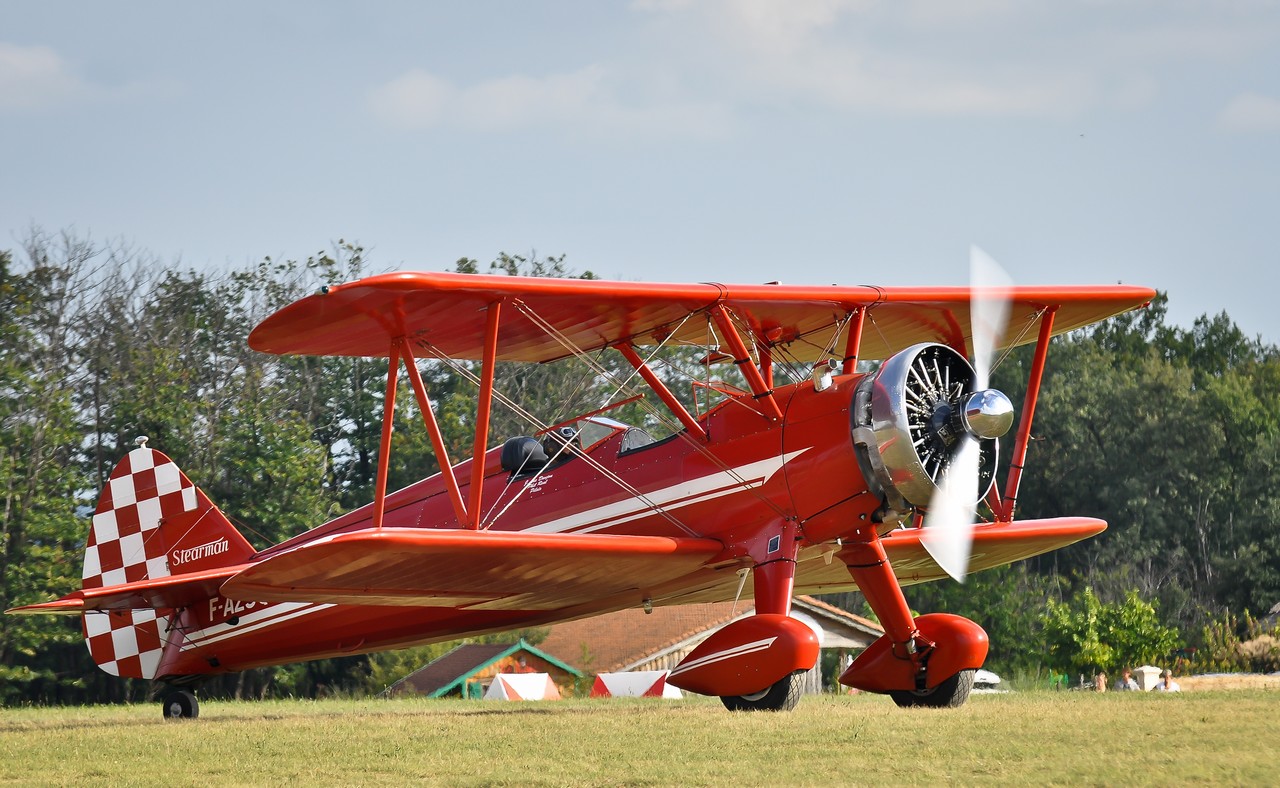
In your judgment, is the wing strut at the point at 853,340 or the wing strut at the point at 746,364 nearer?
the wing strut at the point at 746,364

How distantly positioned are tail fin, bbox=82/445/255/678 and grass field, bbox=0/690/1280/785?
2.54 m

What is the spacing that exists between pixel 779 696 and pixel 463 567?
2656mm

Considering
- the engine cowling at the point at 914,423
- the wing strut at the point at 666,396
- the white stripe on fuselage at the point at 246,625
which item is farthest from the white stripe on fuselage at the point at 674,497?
the white stripe on fuselage at the point at 246,625

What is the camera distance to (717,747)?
25.8ft

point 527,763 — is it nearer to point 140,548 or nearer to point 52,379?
point 140,548

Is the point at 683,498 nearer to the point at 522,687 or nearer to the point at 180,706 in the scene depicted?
the point at 180,706

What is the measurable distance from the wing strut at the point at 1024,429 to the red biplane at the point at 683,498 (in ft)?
0.12

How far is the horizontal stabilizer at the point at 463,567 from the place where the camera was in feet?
32.4

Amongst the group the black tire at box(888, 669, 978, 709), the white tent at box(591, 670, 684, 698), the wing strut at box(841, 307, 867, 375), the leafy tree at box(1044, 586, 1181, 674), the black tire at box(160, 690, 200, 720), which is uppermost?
the wing strut at box(841, 307, 867, 375)

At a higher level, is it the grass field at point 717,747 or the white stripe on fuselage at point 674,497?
the white stripe on fuselage at point 674,497

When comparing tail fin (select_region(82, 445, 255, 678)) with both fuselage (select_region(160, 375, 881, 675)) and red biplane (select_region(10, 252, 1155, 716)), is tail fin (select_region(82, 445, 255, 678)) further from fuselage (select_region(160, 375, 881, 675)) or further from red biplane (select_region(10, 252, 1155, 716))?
fuselage (select_region(160, 375, 881, 675))

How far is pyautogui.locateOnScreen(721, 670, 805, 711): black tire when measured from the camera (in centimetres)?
992

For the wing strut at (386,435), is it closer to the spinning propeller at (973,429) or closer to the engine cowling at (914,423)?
the engine cowling at (914,423)

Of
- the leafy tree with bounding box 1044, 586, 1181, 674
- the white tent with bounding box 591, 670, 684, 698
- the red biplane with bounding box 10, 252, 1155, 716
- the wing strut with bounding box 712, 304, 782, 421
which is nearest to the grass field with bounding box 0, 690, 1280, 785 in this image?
the red biplane with bounding box 10, 252, 1155, 716
